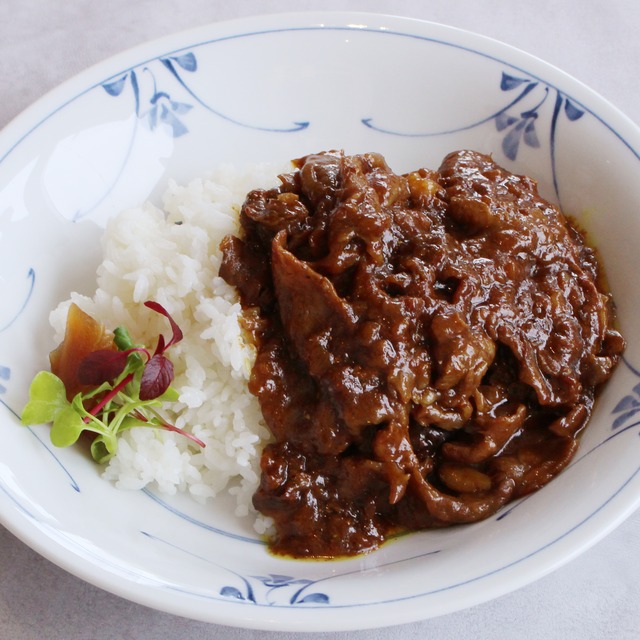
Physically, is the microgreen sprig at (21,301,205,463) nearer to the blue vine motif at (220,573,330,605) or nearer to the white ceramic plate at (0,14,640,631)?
the white ceramic plate at (0,14,640,631)

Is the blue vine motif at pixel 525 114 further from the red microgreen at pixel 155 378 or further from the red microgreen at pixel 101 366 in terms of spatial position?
the red microgreen at pixel 101 366

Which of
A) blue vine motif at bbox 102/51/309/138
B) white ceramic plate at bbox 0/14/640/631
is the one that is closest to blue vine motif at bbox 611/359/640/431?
white ceramic plate at bbox 0/14/640/631

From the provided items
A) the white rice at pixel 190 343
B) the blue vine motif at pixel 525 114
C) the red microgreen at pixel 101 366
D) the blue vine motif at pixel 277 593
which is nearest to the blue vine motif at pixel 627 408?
the blue vine motif at pixel 525 114

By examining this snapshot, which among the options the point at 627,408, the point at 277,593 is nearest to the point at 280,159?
the point at 627,408

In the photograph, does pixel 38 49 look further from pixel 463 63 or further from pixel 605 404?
pixel 605 404

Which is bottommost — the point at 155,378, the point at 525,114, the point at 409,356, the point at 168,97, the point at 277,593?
the point at 277,593

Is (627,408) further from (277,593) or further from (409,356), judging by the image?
(277,593)

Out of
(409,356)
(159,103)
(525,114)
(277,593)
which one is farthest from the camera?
(159,103)

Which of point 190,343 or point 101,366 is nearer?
point 101,366
